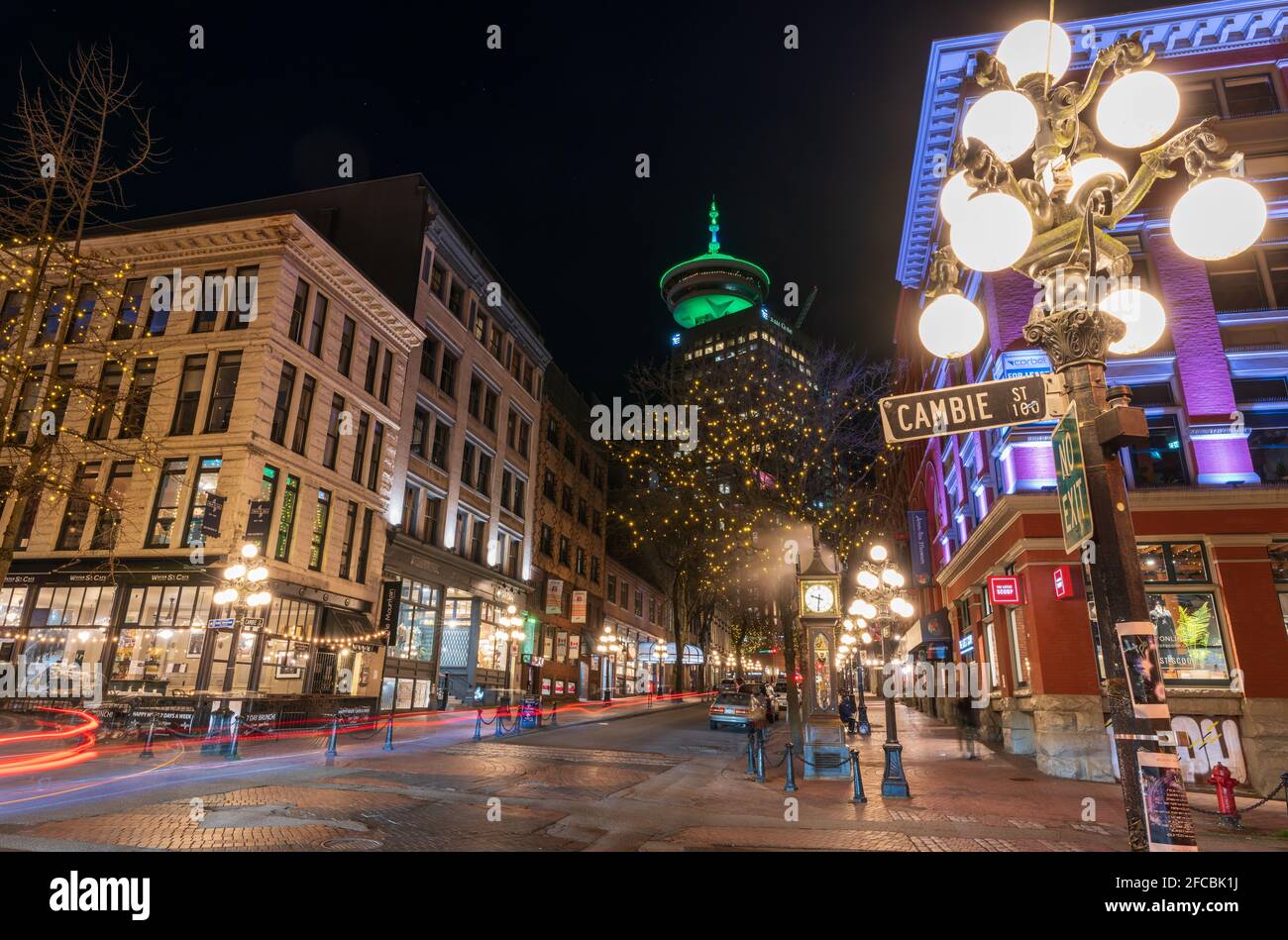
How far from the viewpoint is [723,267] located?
158 m

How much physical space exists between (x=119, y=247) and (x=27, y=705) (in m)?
15.8

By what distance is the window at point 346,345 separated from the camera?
92.0ft

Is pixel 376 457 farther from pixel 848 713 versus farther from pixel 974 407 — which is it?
pixel 974 407

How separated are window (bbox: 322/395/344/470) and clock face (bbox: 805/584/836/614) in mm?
18639

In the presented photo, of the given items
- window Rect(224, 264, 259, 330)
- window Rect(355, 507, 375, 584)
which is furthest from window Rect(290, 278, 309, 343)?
window Rect(355, 507, 375, 584)

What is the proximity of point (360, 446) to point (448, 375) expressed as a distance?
7679mm

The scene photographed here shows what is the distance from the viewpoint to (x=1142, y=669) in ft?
12.6

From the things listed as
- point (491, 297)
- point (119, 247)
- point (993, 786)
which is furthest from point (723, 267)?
point (993, 786)

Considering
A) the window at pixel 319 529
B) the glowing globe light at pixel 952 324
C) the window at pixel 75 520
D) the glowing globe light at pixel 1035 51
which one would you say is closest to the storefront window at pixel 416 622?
the window at pixel 319 529

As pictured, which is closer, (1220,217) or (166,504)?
(1220,217)

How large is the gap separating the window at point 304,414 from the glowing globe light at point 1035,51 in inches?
973

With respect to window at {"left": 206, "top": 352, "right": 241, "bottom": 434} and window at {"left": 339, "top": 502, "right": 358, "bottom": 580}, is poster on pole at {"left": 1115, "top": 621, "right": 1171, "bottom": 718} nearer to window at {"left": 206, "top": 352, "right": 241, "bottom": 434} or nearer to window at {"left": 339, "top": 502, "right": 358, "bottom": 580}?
window at {"left": 206, "top": 352, "right": 241, "bottom": 434}

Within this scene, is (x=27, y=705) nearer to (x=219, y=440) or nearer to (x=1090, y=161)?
(x=219, y=440)

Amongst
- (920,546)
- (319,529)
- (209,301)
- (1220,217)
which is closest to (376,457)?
(319,529)
